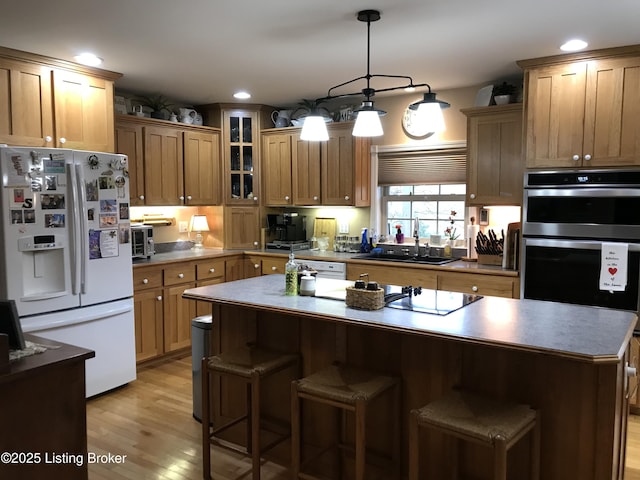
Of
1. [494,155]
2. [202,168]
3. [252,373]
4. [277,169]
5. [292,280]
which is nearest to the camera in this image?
[252,373]

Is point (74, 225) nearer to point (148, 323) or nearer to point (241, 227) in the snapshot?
point (148, 323)

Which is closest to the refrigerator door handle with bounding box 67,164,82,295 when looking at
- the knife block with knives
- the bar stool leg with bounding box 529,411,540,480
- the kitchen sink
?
the kitchen sink

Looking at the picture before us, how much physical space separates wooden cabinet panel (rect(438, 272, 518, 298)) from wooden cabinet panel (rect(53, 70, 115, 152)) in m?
2.87

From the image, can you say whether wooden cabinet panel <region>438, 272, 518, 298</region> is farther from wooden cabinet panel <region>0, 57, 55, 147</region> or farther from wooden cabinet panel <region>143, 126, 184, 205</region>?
wooden cabinet panel <region>0, 57, 55, 147</region>

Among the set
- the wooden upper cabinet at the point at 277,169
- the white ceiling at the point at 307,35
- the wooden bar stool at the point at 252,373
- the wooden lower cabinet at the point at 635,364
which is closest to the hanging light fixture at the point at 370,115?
the white ceiling at the point at 307,35

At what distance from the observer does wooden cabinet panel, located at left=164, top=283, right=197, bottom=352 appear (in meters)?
4.45

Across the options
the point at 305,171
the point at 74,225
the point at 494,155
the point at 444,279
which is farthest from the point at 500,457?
the point at 305,171

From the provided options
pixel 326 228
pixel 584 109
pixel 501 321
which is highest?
pixel 584 109

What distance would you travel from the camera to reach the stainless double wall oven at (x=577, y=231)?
3.34 meters

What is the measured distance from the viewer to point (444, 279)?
405 cm

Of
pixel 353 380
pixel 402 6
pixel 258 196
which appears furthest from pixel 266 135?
pixel 353 380

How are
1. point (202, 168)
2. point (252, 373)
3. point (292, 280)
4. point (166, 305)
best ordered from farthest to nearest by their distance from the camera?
point (202, 168), point (166, 305), point (292, 280), point (252, 373)

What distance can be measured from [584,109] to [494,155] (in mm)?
738

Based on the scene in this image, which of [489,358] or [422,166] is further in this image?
[422,166]
